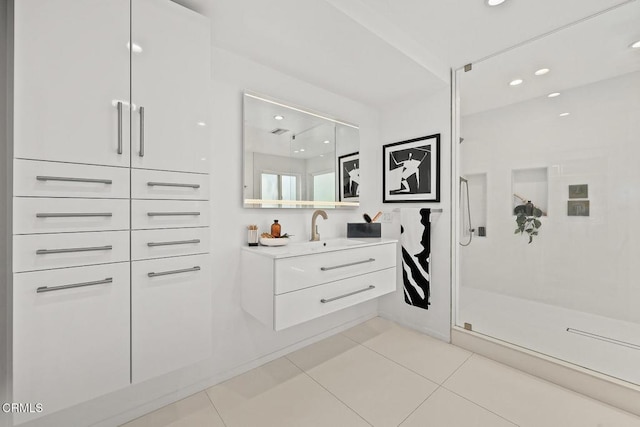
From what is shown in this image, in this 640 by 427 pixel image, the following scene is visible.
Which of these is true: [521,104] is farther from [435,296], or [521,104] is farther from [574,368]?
[574,368]

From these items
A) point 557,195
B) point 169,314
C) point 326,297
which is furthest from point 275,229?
point 557,195

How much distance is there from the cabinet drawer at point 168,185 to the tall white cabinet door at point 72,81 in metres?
0.10

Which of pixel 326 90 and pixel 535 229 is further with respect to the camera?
pixel 326 90

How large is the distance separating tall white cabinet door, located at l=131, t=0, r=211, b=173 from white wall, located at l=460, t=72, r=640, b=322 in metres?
2.20

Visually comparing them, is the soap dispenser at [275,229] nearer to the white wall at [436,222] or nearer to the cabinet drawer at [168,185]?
the cabinet drawer at [168,185]

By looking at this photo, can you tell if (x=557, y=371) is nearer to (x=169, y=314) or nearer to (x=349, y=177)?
(x=349, y=177)

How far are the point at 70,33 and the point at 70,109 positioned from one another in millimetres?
329

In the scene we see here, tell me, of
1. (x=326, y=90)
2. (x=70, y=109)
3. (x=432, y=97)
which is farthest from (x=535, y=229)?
(x=70, y=109)

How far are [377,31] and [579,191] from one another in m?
1.83

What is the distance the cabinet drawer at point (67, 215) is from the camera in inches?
41.2

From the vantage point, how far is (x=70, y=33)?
1132 millimetres

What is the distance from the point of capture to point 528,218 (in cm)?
215

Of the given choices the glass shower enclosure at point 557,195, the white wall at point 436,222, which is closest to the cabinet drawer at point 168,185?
the white wall at point 436,222

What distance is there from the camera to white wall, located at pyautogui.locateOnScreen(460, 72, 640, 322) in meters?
1.73
